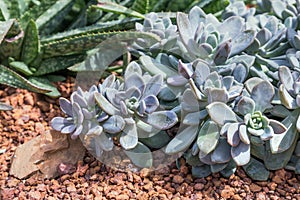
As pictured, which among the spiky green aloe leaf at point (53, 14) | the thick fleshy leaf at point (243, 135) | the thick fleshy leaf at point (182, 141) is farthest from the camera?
the spiky green aloe leaf at point (53, 14)

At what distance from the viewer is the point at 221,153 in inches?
62.8

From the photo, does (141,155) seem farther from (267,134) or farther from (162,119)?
(267,134)

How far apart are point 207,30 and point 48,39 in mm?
625

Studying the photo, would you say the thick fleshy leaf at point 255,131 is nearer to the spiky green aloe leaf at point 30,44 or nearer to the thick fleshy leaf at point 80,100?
the thick fleshy leaf at point 80,100

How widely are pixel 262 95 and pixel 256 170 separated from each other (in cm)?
22

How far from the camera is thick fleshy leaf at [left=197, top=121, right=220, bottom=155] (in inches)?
61.5

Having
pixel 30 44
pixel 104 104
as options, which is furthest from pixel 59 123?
pixel 30 44

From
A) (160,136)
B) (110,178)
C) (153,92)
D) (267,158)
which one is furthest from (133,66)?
(267,158)

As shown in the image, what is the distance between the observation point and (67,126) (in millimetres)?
1682

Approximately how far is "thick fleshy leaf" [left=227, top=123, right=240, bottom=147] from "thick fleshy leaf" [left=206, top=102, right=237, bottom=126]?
3 cm

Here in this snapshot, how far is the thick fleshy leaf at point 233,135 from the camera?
153 cm

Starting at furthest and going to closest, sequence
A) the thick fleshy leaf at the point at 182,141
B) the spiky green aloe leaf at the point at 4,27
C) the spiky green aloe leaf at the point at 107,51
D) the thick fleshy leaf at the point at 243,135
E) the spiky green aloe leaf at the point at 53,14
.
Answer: the spiky green aloe leaf at the point at 53,14
the spiky green aloe leaf at the point at 107,51
the spiky green aloe leaf at the point at 4,27
the thick fleshy leaf at the point at 182,141
the thick fleshy leaf at the point at 243,135

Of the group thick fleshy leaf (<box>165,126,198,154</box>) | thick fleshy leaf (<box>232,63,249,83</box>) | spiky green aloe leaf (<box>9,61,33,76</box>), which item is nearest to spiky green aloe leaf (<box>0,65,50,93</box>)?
spiky green aloe leaf (<box>9,61,33,76</box>)

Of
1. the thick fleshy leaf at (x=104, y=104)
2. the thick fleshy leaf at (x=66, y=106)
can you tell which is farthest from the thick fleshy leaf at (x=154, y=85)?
the thick fleshy leaf at (x=66, y=106)
